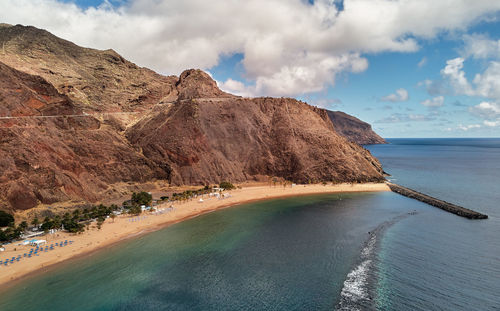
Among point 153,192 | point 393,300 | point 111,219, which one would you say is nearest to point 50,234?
point 111,219

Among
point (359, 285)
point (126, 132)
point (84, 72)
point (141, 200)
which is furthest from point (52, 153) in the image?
point (359, 285)

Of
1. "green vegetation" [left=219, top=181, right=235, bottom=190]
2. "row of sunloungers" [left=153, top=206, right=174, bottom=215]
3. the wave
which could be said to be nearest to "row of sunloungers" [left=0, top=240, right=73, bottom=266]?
"row of sunloungers" [left=153, top=206, right=174, bottom=215]

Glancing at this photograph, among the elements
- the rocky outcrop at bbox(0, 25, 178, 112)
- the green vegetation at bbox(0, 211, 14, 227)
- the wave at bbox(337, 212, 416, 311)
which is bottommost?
the wave at bbox(337, 212, 416, 311)

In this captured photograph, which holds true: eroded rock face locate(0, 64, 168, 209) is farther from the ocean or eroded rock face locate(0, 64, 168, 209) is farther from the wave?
the wave

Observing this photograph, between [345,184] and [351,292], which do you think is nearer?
[351,292]

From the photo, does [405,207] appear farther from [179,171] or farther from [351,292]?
[179,171]

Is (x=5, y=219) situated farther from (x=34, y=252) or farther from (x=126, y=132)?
(x=126, y=132)
